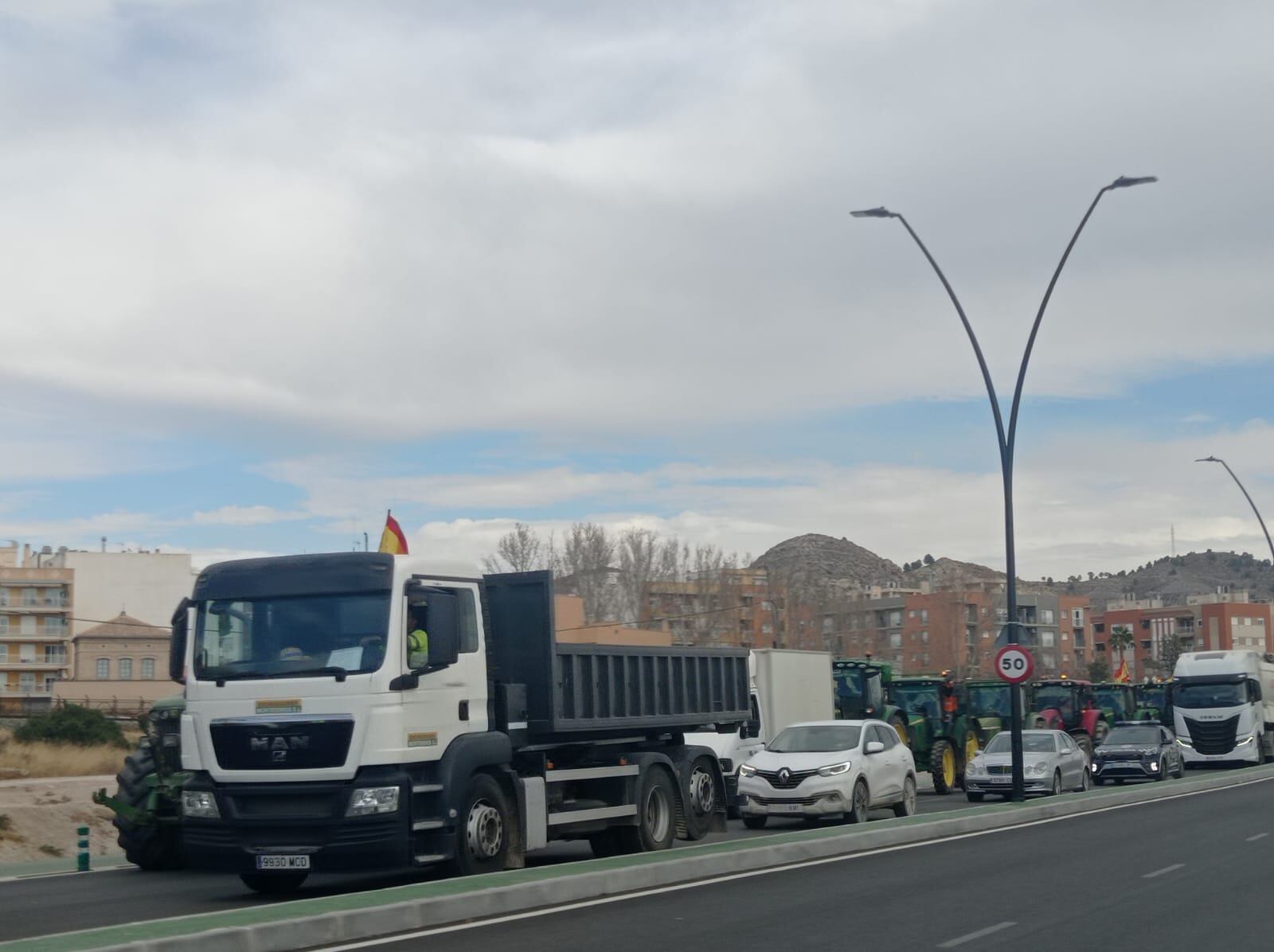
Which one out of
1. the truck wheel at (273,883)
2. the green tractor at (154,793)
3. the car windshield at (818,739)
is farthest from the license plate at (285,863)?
the car windshield at (818,739)

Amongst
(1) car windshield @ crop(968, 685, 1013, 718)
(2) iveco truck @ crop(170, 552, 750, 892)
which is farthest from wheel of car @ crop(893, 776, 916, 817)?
(1) car windshield @ crop(968, 685, 1013, 718)

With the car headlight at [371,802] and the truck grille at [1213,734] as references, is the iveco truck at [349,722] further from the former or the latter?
the truck grille at [1213,734]

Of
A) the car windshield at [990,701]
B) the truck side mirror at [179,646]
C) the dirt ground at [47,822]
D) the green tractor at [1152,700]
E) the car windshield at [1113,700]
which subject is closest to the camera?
the truck side mirror at [179,646]

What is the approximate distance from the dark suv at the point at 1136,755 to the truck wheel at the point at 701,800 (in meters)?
23.3

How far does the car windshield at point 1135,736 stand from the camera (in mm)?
39938

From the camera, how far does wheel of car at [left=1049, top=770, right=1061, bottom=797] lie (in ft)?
104

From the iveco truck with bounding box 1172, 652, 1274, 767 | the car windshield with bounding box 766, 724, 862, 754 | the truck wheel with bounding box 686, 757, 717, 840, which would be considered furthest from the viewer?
the iveco truck with bounding box 1172, 652, 1274, 767

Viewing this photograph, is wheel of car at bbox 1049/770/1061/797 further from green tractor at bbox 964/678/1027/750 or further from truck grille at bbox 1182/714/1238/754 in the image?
truck grille at bbox 1182/714/1238/754

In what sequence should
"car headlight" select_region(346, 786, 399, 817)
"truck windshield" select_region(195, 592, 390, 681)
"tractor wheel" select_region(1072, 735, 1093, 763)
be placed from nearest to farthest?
"car headlight" select_region(346, 786, 399, 817) < "truck windshield" select_region(195, 592, 390, 681) < "tractor wheel" select_region(1072, 735, 1093, 763)

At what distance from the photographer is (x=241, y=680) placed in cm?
1379

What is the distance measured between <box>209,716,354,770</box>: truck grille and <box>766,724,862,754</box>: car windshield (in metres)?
11.2

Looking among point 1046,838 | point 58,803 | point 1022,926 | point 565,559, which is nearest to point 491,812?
point 1022,926

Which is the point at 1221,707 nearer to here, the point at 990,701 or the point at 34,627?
the point at 990,701

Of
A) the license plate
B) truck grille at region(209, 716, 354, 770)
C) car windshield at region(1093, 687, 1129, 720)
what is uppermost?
truck grille at region(209, 716, 354, 770)
